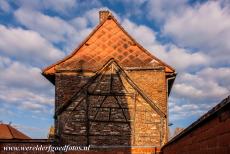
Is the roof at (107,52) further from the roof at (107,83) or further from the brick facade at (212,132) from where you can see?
the brick facade at (212,132)

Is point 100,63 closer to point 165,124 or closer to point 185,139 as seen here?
point 165,124

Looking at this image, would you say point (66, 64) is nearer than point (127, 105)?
No

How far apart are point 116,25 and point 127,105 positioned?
5.01m

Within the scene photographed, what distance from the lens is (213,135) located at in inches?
172

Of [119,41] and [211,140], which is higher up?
[119,41]

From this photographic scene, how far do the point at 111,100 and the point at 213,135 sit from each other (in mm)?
11280

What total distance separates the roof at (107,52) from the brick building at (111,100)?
49 millimetres

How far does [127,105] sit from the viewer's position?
15461 millimetres

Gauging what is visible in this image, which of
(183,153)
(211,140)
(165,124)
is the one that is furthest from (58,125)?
(211,140)

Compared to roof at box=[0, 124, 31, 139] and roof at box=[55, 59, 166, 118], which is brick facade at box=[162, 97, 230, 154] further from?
roof at box=[0, 124, 31, 139]

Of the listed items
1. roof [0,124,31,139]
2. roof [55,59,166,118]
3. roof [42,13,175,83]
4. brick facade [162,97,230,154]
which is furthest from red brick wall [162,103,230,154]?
roof [0,124,31,139]

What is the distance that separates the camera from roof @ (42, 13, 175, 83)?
16484mm

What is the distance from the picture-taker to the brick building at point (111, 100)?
49.6ft

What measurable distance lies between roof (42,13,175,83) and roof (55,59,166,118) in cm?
59
